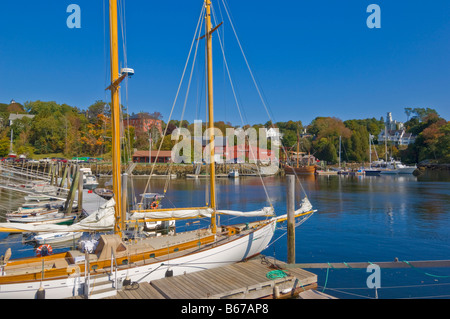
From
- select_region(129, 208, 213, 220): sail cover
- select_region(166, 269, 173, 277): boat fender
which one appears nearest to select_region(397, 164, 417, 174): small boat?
select_region(129, 208, 213, 220): sail cover

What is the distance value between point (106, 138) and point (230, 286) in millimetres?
90609

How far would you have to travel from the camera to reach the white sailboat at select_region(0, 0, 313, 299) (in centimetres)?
1023

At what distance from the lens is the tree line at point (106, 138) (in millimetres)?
93750

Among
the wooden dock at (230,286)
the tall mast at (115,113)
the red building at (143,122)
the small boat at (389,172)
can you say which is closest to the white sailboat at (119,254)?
the tall mast at (115,113)

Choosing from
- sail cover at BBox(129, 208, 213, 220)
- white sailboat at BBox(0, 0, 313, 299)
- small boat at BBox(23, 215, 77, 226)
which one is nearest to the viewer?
white sailboat at BBox(0, 0, 313, 299)

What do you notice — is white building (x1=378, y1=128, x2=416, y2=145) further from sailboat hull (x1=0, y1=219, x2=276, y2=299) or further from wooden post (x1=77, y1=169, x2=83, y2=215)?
sailboat hull (x1=0, y1=219, x2=276, y2=299)

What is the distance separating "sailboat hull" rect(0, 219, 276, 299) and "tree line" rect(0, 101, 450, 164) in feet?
213

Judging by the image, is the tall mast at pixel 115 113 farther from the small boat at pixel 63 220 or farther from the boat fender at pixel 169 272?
the small boat at pixel 63 220

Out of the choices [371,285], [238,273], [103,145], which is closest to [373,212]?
[371,285]

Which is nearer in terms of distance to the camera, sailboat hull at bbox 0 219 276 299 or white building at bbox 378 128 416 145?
sailboat hull at bbox 0 219 276 299

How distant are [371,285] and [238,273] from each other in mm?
6808

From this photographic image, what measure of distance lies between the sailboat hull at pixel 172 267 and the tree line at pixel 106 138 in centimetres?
6502

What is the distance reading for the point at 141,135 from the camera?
108 m

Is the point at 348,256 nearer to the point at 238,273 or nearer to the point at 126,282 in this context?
the point at 238,273
